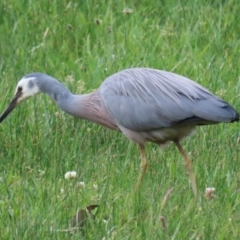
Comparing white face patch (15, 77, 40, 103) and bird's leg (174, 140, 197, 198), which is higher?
white face patch (15, 77, 40, 103)

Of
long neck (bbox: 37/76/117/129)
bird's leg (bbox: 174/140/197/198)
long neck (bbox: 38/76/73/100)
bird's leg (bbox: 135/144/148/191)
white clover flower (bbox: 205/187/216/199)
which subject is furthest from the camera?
long neck (bbox: 38/76/73/100)

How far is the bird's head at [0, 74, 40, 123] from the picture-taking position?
6.47 meters

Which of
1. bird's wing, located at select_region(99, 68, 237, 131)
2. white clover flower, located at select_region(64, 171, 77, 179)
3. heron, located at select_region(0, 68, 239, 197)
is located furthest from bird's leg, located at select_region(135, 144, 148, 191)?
white clover flower, located at select_region(64, 171, 77, 179)

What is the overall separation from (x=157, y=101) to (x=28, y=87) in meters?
0.91

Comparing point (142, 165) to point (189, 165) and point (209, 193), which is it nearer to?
point (189, 165)

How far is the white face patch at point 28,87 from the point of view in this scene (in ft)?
21.2

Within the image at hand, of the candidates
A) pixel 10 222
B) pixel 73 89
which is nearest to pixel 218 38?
pixel 73 89

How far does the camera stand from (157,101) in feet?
19.8

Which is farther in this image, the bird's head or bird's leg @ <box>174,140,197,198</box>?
the bird's head

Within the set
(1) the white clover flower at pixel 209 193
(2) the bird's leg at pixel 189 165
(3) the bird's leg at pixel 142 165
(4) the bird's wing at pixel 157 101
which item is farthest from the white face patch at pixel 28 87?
(1) the white clover flower at pixel 209 193

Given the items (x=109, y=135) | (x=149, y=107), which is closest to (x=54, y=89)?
(x=109, y=135)

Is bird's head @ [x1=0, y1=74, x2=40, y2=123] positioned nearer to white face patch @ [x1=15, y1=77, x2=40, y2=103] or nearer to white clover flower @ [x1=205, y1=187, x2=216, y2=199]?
white face patch @ [x1=15, y1=77, x2=40, y2=103]

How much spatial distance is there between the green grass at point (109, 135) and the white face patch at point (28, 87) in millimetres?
238

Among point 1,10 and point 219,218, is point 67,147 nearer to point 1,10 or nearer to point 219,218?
point 219,218
